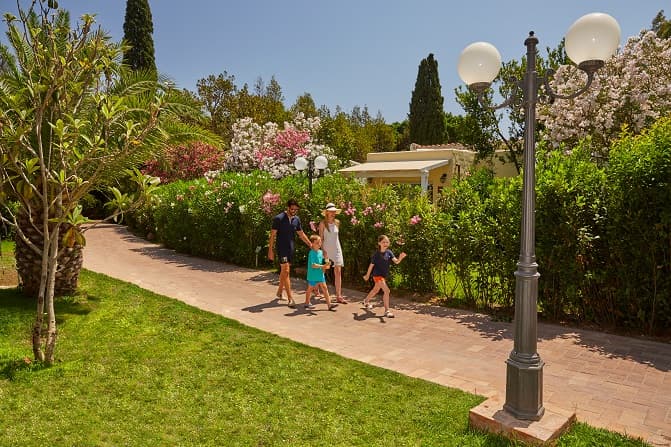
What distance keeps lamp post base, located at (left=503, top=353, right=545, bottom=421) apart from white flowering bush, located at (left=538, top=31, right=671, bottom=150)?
12.9 m

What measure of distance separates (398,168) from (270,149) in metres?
6.17

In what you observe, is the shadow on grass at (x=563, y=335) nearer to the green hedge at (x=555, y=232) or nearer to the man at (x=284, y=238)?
the green hedge at (x=555, y=232)

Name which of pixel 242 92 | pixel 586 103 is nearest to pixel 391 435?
pixel 586 103

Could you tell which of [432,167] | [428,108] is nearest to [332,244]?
[432,167]

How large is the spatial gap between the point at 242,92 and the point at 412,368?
99.7 feet

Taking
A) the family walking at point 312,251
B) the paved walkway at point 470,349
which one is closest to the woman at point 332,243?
the family walking at point 312,251

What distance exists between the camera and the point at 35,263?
7.61 m

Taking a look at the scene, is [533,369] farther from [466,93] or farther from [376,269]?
[466,93]

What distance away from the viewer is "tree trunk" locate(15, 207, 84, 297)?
24.9 feet

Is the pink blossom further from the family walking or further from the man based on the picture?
the man

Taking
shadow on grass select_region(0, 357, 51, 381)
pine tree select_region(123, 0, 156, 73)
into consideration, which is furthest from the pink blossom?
pine tree select_region(123, 0, 156, 73)

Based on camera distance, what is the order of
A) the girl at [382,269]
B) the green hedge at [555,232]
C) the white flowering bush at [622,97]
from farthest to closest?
the white flowering bush at [622,97]
the girl at [382,269]
the green hedge at [555,232]

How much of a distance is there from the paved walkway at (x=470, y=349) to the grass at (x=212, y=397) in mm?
426

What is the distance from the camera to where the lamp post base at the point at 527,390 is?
3.70 meters
